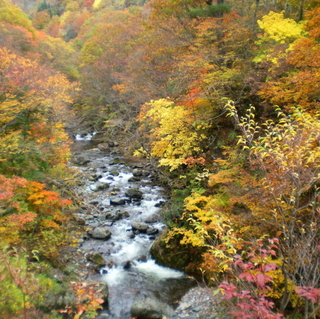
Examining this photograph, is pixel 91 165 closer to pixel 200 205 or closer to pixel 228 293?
pixel 200 205

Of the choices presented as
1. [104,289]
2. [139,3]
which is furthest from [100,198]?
[139,3]

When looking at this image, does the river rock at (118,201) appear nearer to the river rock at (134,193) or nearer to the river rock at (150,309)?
the river rock at (134,193)

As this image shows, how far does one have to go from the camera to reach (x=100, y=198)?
14789mm

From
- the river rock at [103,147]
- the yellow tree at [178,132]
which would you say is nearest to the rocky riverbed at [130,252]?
the yellow tree at [178,132]

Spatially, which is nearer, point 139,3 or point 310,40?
point 310,40

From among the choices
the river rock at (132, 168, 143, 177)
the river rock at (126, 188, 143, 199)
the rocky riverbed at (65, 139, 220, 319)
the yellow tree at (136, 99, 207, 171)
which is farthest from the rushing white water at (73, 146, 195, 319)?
the yellow tree at (136, 99, 207, 171)

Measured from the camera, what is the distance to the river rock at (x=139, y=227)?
11.7 meters

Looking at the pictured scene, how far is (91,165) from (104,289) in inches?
528

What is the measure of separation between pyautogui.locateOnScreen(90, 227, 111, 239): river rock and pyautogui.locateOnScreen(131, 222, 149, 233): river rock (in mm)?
1192

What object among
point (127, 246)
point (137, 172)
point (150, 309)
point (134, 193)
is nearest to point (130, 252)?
point (127, 246)

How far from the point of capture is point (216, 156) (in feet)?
37.9

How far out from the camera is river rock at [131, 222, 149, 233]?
11.7 metres

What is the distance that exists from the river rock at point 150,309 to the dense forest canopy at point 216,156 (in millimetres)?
1584

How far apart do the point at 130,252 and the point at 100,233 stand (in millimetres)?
1781
